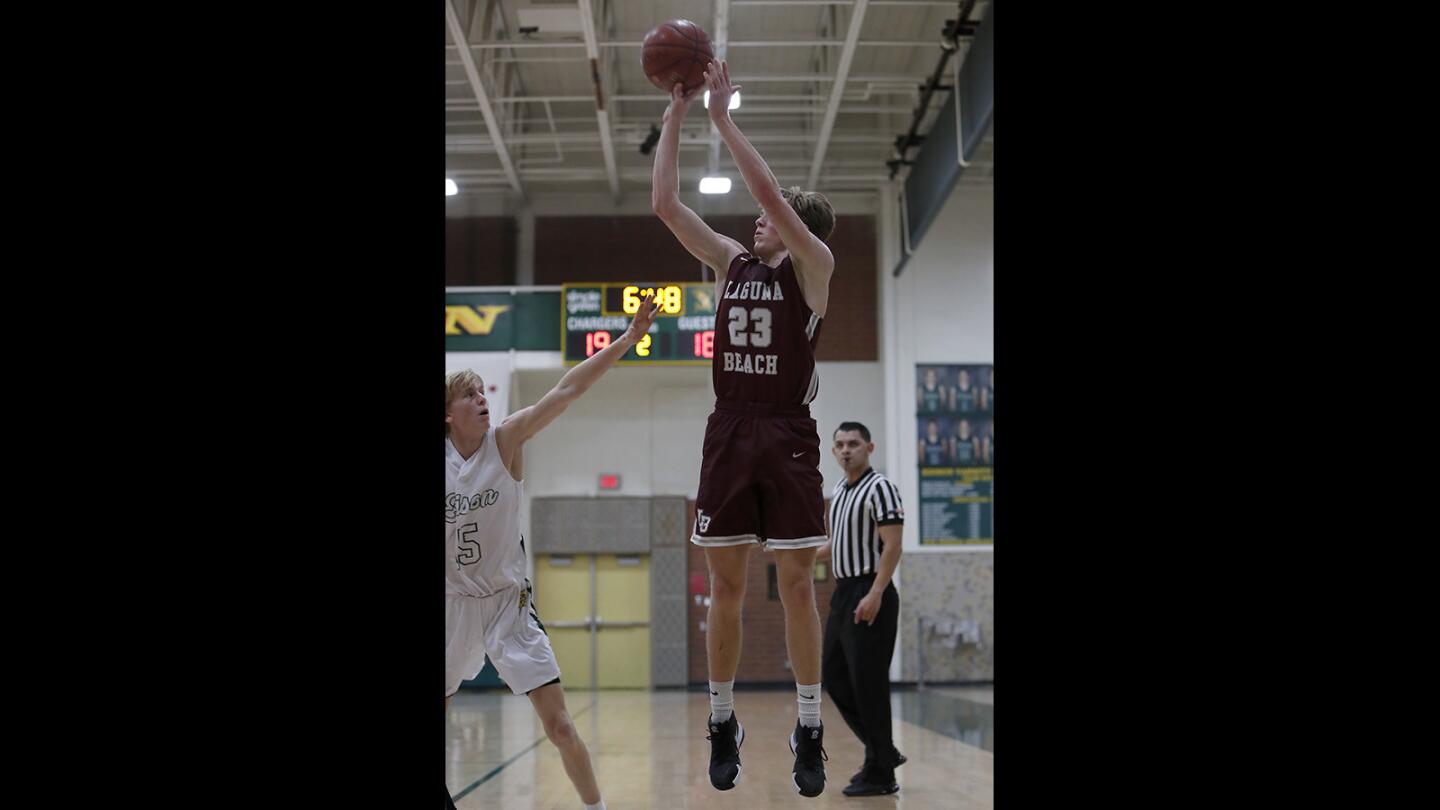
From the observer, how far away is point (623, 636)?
15633mm

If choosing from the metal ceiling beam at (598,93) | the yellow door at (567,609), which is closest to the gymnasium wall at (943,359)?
the metal ceiling beam at (598,93)

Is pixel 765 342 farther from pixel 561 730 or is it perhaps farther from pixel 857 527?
pixel 857 527

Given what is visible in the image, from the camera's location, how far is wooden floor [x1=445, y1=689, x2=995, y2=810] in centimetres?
656

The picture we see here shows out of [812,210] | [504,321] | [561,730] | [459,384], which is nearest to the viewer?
[812,210]

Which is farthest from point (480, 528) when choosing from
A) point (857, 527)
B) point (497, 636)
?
point (857, 527)

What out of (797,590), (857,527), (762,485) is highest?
(762,485)

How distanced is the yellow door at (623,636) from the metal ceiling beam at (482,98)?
18.0 feet

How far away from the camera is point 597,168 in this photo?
50.8 ft

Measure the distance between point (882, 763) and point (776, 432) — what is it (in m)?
3.26

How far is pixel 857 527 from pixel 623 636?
9.34 m

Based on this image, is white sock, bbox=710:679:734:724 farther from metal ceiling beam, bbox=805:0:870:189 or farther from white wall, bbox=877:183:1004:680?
white wall, bbox=877:183:1004:680

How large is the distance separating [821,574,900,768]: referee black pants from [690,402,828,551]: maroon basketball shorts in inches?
112

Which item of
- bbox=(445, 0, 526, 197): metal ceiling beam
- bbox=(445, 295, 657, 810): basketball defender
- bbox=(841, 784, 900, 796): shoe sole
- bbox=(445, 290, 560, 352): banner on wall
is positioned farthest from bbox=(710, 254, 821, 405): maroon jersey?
bbox=(445, 290, 560, 352): banner on wall
